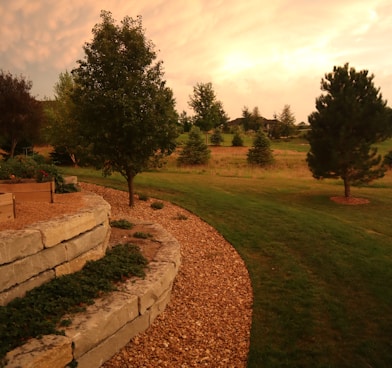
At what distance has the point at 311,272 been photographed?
296 inches

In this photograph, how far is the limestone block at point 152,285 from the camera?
4926 mm

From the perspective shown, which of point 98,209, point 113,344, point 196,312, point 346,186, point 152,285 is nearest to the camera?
point 113,344

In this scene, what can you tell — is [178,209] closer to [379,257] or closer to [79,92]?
[79,92]

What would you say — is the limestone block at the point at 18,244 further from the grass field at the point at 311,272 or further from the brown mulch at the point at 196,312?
the grass field at the point at 311,272

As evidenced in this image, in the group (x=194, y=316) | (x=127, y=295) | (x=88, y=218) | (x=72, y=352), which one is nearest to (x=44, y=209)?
(x=88, y=218)

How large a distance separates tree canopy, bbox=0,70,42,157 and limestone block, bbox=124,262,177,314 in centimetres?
1635

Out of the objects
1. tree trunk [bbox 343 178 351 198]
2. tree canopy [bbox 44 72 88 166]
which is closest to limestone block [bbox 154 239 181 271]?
tree trunk [bbox 343 178 351 198]

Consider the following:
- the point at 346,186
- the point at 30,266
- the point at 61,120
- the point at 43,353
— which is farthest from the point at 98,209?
the point at 61,120

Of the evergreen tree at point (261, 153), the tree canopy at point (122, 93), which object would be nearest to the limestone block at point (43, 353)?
the tree canopy at point (122, 93)

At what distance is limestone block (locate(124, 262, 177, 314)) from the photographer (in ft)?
16.2

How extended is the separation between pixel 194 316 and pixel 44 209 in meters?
3.13

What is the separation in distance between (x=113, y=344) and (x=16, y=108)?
1896cm

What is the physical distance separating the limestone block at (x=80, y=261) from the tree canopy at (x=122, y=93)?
5.14m

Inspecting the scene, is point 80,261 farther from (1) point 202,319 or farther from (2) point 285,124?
(2) point 285,124
